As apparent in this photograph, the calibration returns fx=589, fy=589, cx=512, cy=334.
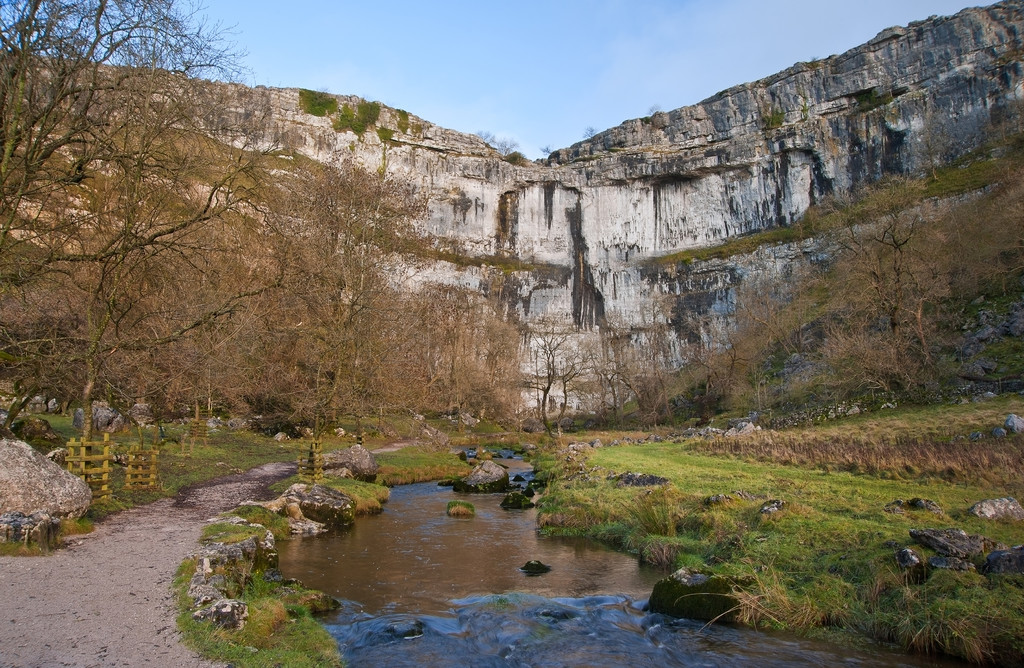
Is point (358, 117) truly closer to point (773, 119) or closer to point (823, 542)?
point (773, 119)

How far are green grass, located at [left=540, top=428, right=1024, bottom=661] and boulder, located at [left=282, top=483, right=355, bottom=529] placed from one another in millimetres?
4301

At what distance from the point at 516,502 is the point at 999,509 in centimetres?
1000

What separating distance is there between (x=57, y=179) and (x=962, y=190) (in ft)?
185

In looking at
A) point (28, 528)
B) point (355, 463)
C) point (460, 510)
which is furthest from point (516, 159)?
point (28, 528)

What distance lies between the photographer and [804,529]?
909cm

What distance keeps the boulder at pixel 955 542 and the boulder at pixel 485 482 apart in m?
12.2

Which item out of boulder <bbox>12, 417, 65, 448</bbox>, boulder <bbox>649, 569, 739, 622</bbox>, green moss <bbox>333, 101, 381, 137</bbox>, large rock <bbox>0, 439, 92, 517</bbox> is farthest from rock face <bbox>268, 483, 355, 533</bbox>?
green moss <bbox>333, 101, 381, 137</bbox>

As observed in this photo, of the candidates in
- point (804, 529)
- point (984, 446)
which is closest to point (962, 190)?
point (984, 446)

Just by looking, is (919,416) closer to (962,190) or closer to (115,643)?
(115,643)

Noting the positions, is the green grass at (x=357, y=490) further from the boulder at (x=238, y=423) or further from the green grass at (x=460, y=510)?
the boulder at (x=238, y=423)

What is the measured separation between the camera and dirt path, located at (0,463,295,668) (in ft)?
15.9

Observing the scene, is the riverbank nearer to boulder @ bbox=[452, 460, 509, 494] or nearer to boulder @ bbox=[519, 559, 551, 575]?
boulder @ bbox=[519, 559, 551, 575]

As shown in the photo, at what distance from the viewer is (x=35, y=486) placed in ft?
26.6

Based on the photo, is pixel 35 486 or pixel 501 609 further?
pixel 35 486
